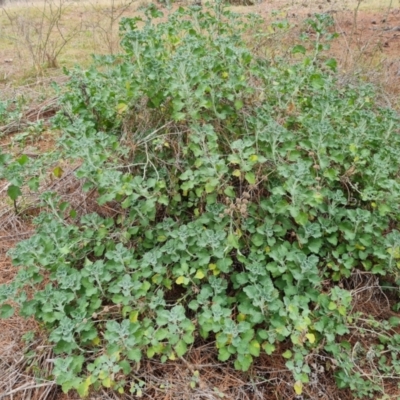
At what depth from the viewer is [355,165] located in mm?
2098

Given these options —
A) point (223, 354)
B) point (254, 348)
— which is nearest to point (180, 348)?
point (223, 354)

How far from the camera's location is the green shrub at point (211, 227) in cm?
172

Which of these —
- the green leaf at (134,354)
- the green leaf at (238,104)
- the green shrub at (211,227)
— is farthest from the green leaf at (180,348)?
the green leaf at (238,104)

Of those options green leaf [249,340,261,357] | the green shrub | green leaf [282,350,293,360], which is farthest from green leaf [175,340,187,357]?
green leaf [282,350,293,360]

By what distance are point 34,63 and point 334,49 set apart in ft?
12.7

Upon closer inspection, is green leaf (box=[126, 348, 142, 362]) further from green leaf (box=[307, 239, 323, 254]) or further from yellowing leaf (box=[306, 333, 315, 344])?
green leaf (box=[307, 239, 323, 254])

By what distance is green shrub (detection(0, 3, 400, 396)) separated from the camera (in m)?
1.72

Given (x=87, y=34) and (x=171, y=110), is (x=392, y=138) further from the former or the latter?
(x=87, y=34)

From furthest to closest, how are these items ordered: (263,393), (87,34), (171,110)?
(87,34) → (171,110) → (263,393)

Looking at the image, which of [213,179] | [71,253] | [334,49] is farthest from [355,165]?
[334,49]

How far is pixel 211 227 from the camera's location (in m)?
1.98

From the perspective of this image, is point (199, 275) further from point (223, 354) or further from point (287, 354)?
point (287, 354)

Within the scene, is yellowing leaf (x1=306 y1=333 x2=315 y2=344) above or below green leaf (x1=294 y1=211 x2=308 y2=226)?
below

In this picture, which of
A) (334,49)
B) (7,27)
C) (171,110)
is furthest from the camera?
(7,27)
